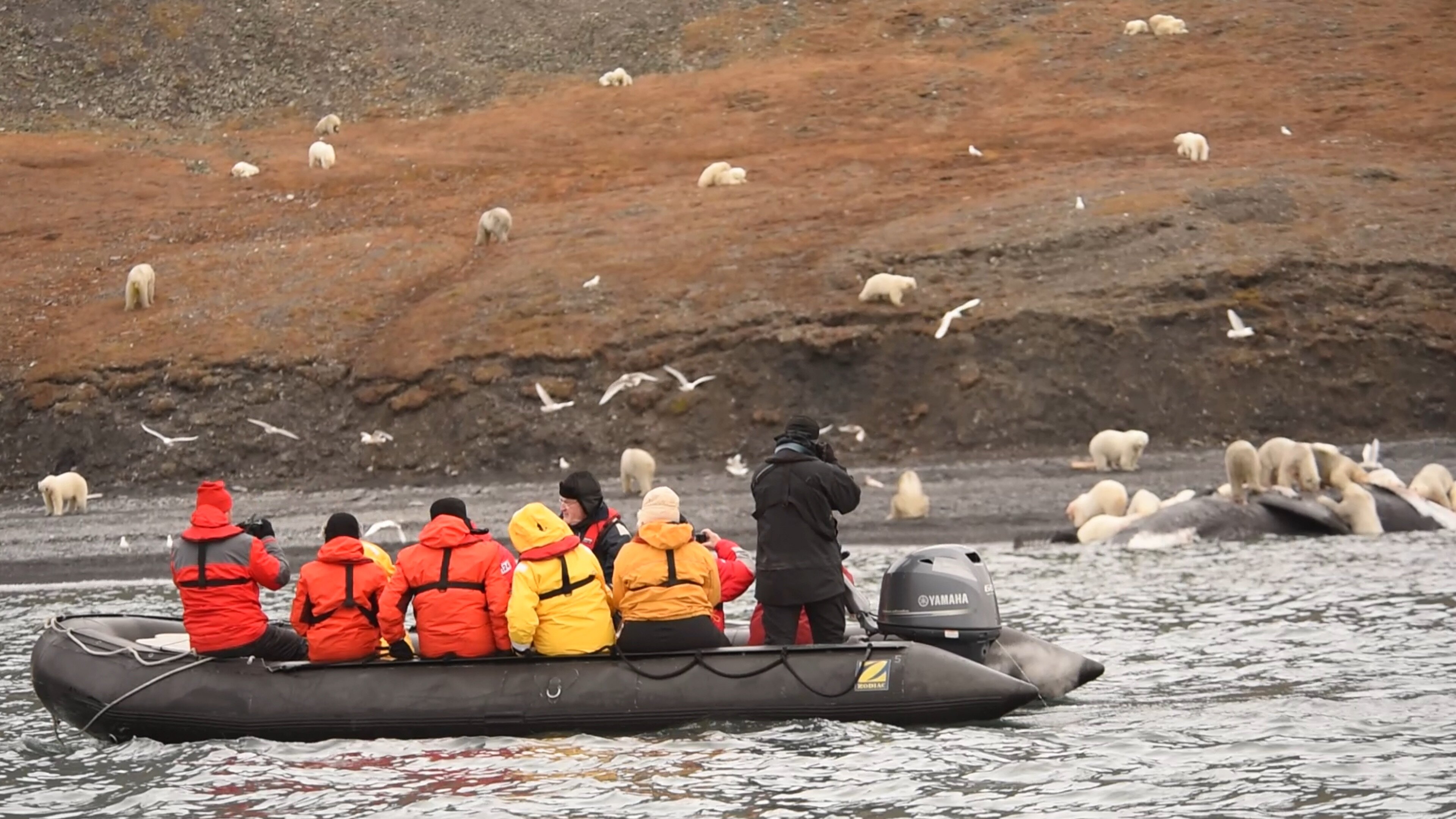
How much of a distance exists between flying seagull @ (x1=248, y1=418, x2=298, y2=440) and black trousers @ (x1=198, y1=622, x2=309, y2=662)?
1912 cm

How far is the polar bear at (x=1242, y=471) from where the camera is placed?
22656 millimetres

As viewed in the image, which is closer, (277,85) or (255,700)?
(255,700)

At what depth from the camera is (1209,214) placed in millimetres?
35312

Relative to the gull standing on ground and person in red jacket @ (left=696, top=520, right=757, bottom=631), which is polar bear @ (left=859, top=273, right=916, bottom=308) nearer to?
the gull standing on ground

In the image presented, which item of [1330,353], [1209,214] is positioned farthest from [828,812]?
[1209,214]

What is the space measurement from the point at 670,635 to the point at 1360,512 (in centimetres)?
1284

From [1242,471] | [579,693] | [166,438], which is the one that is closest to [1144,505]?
[1242,471]

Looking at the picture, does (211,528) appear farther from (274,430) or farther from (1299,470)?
(274,430)

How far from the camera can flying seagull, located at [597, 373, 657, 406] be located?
31.5 metres

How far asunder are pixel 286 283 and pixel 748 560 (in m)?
26.4

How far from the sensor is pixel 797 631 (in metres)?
12.4

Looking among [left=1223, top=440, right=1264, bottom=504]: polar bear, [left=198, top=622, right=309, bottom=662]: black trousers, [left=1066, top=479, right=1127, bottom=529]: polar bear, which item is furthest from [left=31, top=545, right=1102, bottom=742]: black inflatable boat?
[left=1066, top=479, right=1127, bottom=529]: polar bear

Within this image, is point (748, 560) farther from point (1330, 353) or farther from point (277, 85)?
point (277, 85)

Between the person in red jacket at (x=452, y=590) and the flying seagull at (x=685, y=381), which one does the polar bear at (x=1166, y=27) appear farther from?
the person in red jacket at (x=452, y=590)
